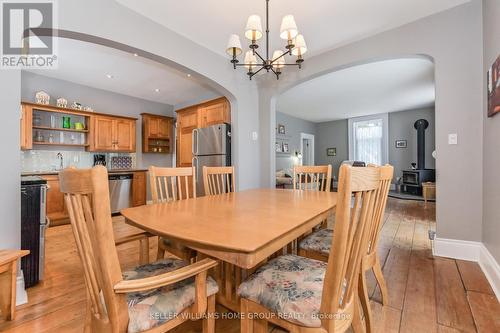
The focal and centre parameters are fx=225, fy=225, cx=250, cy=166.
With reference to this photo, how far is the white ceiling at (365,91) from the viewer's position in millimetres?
4039

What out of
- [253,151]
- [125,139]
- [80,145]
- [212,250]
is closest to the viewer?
[212,250]

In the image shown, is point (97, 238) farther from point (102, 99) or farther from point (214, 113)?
point (102, 99)

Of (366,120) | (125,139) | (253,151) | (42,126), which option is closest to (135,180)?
(125,139)

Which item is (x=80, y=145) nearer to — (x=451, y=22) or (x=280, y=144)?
(x=280, y=144)

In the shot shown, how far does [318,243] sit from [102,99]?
521cm

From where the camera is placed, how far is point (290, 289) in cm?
96

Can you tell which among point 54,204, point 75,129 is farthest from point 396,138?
point 54,204

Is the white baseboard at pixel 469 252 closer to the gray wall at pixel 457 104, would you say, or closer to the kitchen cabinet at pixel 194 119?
the gray wall at pixel 457 104

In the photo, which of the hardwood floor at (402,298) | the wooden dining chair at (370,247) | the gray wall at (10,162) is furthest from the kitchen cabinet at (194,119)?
the wooden dining chair at (370,247)

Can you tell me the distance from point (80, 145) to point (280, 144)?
17.2ft

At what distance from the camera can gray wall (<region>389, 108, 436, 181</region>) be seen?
6.76 metres

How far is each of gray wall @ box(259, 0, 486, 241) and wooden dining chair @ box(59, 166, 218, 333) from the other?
2.69 m

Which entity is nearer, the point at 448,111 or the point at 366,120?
the point at 448,111

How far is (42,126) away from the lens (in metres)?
3.94
